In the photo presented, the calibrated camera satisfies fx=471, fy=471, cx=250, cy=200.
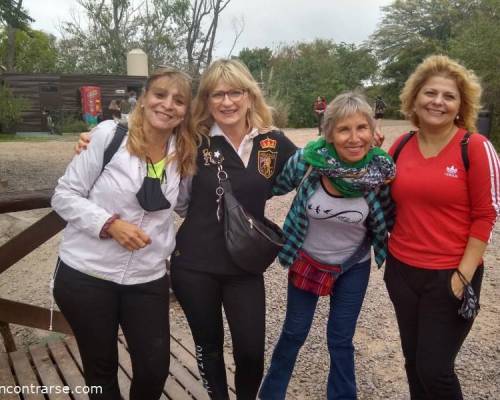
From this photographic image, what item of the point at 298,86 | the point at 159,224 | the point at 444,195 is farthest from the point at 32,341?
the point at 298,86

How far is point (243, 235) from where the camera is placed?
2.25 meters

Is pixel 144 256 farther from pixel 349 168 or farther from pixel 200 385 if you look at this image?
pixel 200 385

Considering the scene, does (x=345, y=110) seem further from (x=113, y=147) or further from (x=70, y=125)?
(x=70, y=125)

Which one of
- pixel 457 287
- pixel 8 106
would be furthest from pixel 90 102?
pixel 457 287

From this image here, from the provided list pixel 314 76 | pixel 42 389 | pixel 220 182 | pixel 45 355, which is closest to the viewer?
pixel 220 182

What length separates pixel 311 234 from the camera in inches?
102

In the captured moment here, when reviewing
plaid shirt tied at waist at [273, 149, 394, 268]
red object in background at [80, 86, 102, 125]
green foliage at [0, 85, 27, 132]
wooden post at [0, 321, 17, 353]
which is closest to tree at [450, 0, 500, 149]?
plaid shirt tied at waist at [273, 149, 394, 268]

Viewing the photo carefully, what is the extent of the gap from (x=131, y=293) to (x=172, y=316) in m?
2.19

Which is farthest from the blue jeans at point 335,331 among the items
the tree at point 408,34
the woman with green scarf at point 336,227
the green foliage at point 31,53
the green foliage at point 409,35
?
the green foliage at point 31,53

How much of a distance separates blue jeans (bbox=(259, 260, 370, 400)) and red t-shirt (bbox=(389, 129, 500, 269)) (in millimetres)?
398

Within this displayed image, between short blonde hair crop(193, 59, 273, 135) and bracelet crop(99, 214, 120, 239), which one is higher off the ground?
short blonde hair crop(193, 59, 273, 135)

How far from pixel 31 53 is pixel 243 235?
39076mm

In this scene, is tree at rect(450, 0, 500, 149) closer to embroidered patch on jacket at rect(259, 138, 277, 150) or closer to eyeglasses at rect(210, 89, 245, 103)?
embroidered patch on jacket at rect(259, 138, 277, 150)

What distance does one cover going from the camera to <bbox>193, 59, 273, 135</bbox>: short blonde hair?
237 centimetres
